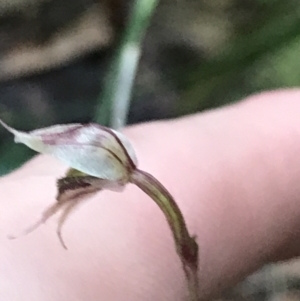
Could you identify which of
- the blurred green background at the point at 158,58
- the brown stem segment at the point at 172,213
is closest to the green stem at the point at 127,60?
the blurred green background at the point at 158,58

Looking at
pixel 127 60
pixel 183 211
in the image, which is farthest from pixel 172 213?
pixel 127 60

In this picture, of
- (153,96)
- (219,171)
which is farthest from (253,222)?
(153,96)

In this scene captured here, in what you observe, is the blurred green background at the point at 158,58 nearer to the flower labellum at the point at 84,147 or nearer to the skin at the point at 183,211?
the skin at the point at 183,211

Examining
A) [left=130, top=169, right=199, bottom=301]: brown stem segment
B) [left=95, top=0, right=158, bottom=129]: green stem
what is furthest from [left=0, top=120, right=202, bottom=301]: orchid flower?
[left=95, top=0, right=158, bottom=129]: green stem

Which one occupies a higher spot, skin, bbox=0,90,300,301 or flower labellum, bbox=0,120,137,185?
flower labellum, bbox=0,120,137,185

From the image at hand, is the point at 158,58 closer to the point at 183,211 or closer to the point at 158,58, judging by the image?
the point at 158,58

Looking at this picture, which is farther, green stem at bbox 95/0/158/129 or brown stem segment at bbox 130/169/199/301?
green stem at bbox 95/0/158/129

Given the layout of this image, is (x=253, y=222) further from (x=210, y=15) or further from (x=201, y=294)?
(x=210, y=15)

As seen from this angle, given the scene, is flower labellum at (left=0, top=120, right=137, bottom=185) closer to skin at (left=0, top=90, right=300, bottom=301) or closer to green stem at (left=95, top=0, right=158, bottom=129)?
skin at (left=0, top=90, right=300, bottom=301)
